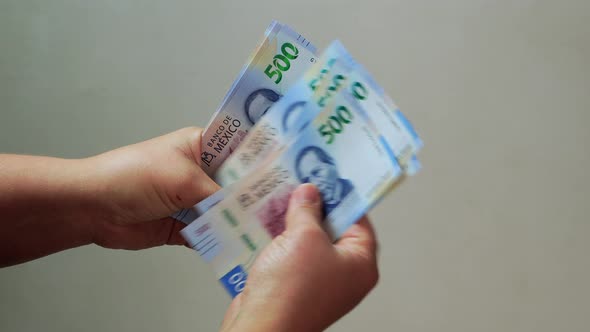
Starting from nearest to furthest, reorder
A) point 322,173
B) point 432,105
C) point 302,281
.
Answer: point 302,281
point 322,173
point 432,105

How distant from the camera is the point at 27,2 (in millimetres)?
873

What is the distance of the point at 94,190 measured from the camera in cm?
57

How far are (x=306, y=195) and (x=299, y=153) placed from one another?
0.05 meters

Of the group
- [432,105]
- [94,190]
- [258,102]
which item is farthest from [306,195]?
[432,105]

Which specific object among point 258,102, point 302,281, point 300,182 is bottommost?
point 302,281

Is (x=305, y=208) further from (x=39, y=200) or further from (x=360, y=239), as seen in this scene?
(x=39, y=200)

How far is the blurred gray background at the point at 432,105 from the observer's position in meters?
0.84

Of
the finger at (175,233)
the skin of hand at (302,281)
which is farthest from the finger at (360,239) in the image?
the finger at (175,233)

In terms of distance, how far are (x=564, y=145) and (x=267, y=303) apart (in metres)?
0.68

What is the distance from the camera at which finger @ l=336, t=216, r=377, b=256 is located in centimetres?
48

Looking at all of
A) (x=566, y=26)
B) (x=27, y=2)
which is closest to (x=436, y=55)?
(x=566, y=26)

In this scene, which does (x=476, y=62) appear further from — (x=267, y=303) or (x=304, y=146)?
(x=267, y=303)

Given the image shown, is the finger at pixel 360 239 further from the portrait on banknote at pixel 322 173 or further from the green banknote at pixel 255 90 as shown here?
the green banknote at pixel 255 90

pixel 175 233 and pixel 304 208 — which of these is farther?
pixel 175 233
